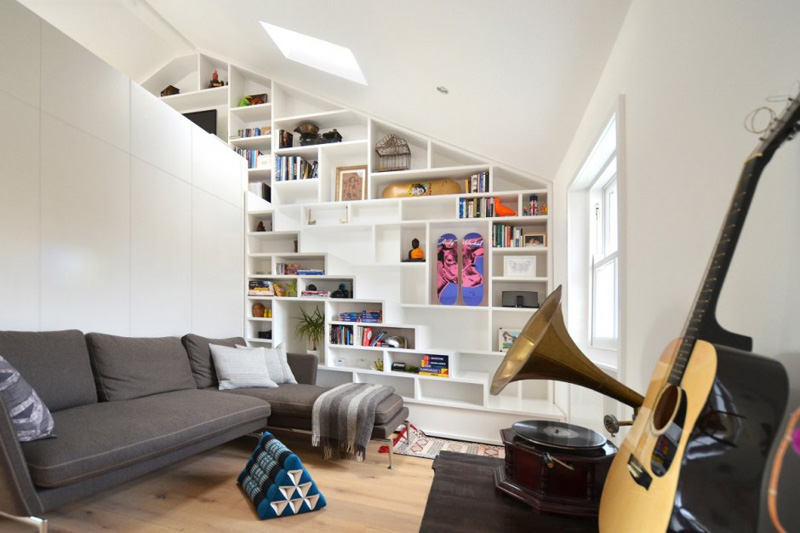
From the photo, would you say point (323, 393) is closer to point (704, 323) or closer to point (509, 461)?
point (509, 461)

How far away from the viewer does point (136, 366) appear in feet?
8.39

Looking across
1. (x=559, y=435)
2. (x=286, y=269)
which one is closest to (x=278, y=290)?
(x=286, y=269)

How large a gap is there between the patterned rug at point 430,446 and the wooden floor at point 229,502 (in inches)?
7.5

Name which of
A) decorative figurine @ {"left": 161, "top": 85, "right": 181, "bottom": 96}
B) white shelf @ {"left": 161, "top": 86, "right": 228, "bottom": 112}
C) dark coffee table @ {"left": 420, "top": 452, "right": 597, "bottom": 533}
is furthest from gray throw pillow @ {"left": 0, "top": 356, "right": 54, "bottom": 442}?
decorative figurine @ {"left": 161, "top": 85, "right": 181, "bottom": 96}

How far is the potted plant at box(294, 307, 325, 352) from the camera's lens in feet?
13.6

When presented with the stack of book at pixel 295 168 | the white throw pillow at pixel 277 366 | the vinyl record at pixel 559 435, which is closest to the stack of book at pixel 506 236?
the stack of book at pixel 295 168

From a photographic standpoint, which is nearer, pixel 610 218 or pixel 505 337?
pixel 610 218

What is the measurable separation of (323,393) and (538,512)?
2281 millimetres

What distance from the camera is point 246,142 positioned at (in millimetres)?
4594

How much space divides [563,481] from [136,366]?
2773mm

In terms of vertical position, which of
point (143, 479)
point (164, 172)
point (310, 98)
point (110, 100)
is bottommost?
point (143, 479)

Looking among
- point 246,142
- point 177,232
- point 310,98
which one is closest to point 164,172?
point 177,232

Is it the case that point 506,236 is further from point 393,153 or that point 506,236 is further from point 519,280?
point 393,153

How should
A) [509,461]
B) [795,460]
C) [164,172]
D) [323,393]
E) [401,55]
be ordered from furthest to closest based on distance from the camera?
[164,172] → [323,393] → [401,55] → [509,461] → [795,460]
